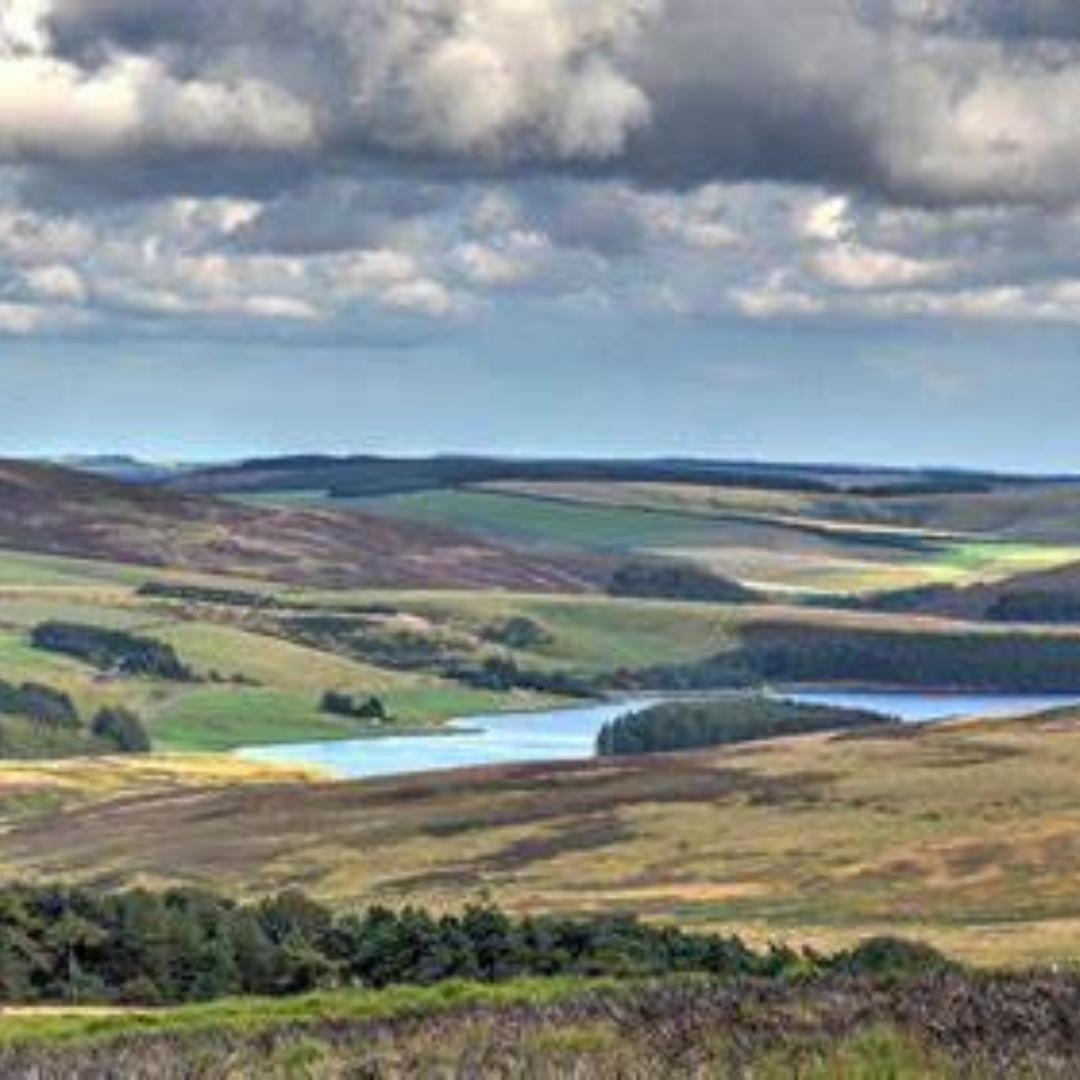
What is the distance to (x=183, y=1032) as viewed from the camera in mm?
34250

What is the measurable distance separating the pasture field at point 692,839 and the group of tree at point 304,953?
33207mm

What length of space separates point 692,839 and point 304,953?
91791 mm

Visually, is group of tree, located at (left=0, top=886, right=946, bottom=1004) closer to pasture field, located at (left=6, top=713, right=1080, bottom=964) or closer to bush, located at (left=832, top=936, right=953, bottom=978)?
bush, located at (left=832, top=936, right=953, bottom=978)

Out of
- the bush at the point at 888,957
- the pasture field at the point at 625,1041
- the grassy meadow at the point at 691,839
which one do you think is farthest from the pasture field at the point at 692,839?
the pasture field at the point at 625,1041

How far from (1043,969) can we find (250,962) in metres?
42.7

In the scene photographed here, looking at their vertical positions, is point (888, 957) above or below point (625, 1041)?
below

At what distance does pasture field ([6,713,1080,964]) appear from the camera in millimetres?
129125

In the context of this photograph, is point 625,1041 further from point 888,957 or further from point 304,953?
point 304,953

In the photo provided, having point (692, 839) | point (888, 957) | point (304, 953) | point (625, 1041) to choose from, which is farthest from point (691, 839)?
point (625, 1041)

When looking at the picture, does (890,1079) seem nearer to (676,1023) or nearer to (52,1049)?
(676,1023)

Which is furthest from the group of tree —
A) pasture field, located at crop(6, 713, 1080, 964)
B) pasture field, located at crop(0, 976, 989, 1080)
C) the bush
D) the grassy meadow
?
the grassy meadow

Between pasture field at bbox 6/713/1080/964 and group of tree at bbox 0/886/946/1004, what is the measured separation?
109 feet

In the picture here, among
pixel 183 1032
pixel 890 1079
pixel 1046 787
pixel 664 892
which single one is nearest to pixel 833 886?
pixel 664 892

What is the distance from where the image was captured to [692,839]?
515ft
